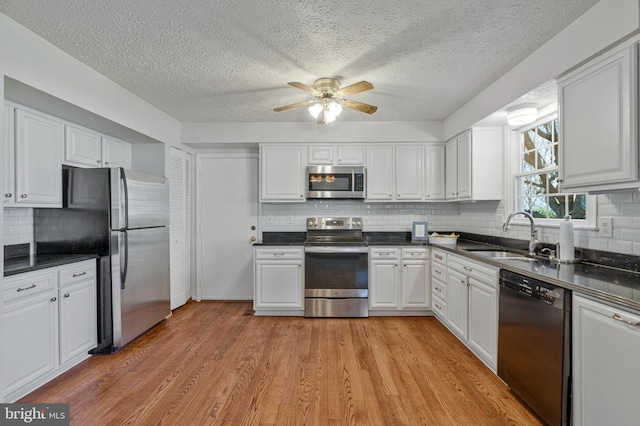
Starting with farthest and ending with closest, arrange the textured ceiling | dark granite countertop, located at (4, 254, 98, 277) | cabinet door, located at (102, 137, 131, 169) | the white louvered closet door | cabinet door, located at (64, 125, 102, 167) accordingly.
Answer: the white louvered closet door
cabinet door, located at (102, 137, 131, 169)
cabinet door, located at (64, 125, 102, 167)
dark granite countertop, located at (4, 254, 98, 277)
the textured ceiling

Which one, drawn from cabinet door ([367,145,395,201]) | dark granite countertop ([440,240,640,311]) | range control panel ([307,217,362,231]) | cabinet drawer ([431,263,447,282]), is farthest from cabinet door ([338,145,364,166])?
dark granite countertop ([440,240,640,311])

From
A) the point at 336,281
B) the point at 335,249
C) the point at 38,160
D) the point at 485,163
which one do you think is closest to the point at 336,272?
the point at 336,281

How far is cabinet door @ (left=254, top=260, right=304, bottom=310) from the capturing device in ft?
11.8

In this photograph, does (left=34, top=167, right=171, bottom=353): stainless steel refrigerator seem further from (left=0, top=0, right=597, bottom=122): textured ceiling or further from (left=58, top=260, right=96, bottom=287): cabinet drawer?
(left=0, top=0, right=597, bottom=122): textured ceiling

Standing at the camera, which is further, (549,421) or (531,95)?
(531,95)

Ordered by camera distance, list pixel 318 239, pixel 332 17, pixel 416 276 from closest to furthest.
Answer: pixel 332 17, pixel 416 276, pixel 318 239

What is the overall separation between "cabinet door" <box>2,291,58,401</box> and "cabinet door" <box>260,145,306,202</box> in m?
2.30

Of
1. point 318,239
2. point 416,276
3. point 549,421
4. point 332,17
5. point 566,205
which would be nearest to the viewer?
point 549,421

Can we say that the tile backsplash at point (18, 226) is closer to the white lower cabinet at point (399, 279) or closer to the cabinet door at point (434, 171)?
the white lower cabinet at point (399, 279)

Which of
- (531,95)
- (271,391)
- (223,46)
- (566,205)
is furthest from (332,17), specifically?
(271,391)

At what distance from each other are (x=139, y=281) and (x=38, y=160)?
129 cm

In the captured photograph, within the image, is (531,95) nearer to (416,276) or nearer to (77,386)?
(416,276)

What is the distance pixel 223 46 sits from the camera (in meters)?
2.13

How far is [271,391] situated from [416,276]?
213 centimetres
